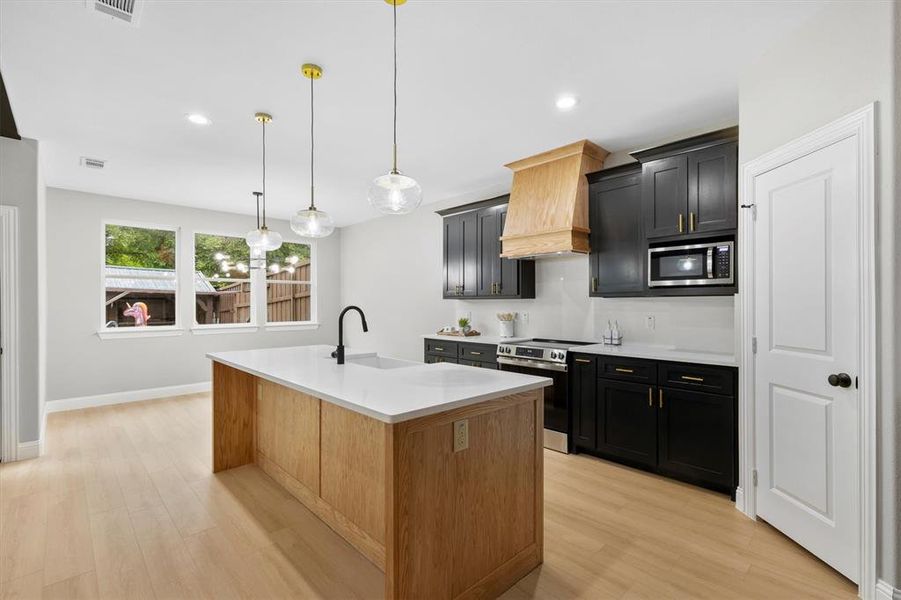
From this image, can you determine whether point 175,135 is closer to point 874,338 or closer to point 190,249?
point 190,249

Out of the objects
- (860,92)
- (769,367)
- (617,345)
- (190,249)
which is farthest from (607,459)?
(190,249)

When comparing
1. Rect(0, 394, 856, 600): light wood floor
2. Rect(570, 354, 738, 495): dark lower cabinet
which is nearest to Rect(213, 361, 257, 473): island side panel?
Rect(0, 394, 856, 600): light wood floor

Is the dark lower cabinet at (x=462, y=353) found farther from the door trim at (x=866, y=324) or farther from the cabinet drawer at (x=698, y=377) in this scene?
the door trim at (x=866, y=324)

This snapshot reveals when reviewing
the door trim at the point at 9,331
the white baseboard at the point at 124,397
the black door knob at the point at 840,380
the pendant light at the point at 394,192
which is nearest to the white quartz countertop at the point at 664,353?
the black door knob at the point at 840,380

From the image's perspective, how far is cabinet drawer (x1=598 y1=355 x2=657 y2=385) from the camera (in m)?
3.34

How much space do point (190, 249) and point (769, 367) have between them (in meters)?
6.83

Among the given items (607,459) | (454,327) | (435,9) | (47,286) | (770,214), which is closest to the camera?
(435,9)

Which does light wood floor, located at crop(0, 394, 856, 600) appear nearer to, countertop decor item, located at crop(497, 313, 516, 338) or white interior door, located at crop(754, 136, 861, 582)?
white interior door, located at crop(754, 136, 861, 582)

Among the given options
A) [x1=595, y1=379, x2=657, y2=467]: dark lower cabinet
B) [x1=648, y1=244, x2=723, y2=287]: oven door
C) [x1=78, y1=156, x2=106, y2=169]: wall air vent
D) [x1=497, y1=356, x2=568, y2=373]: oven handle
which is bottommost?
[x1=595, y1=379, x2=657, y2=467]: dark lower cabinet

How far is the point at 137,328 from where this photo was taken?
5.87 m

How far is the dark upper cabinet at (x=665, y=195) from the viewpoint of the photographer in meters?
3.32

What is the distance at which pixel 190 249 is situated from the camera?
20.6ft

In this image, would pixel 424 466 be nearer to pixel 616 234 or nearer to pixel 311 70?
pixel 311 70

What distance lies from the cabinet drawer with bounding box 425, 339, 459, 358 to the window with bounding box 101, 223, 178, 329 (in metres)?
3.77
